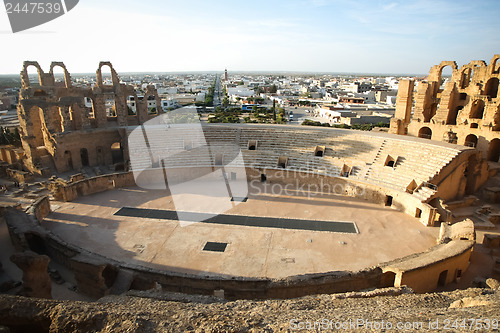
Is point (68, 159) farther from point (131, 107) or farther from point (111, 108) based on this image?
point (131, 107)

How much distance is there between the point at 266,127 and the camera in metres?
22.3

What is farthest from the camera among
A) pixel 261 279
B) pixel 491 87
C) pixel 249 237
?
pixel 491 87

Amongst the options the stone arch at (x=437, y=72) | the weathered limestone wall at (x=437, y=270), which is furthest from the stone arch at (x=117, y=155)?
the stone arch at (x=437, y=72)

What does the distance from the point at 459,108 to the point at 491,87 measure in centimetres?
272

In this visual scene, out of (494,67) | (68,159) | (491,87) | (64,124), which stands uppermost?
(494,67)

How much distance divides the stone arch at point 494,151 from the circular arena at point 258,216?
19.0ft

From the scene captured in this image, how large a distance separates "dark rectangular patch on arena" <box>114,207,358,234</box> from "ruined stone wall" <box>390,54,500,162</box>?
11.0m

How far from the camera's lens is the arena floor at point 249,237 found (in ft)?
36.6

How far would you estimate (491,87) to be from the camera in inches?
902

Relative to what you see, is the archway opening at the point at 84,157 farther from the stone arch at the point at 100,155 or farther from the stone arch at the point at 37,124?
the stone arch at the point at 37,124

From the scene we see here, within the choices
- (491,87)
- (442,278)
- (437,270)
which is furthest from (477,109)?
(437,270)

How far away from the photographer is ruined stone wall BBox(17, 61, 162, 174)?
66.4 feet

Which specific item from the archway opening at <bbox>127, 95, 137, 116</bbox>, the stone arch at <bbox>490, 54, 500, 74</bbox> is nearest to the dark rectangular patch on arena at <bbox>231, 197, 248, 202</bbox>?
the stone arch at <bbox>490, 54, 500, 74</bbox>

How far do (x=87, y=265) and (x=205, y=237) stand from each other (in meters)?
4.59
